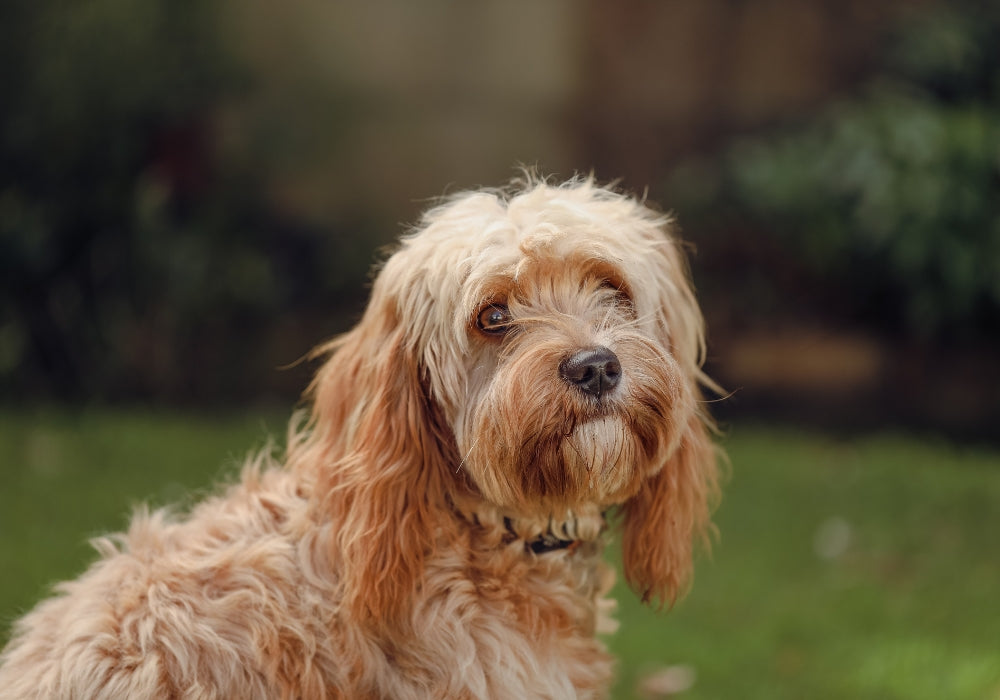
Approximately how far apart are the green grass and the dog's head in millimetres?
1130

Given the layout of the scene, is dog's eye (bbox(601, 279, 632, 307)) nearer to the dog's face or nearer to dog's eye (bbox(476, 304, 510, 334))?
the dog's face

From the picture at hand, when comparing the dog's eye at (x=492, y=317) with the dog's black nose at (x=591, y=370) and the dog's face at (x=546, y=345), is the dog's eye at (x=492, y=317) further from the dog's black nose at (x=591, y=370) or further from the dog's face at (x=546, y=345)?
the dog's black nose at (x=591, y=370)

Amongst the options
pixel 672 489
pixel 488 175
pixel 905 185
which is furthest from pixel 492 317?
pixel 488 175

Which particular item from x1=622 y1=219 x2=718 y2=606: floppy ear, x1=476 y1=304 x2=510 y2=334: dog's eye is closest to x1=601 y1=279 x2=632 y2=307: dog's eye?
x1=622 y1=219 x2=718 y2=606: floppy ear

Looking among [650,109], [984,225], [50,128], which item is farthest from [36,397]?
[984,225]

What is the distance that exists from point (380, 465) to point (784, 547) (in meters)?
3.26

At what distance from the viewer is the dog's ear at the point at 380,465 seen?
2529mm

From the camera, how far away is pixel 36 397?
707cm

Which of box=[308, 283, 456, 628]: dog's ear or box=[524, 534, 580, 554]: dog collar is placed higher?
box=[308, 283, 456, 628]: dog's ear

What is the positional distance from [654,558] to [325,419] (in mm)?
938

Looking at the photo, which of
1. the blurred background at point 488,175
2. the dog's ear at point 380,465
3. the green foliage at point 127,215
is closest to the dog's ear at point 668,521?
the dog's ear at point 380,465

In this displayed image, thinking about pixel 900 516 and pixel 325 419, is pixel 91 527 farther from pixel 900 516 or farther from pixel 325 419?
pixel 900 516

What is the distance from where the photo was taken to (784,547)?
17.5ft

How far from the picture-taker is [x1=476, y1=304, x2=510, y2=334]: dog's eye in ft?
8.61
